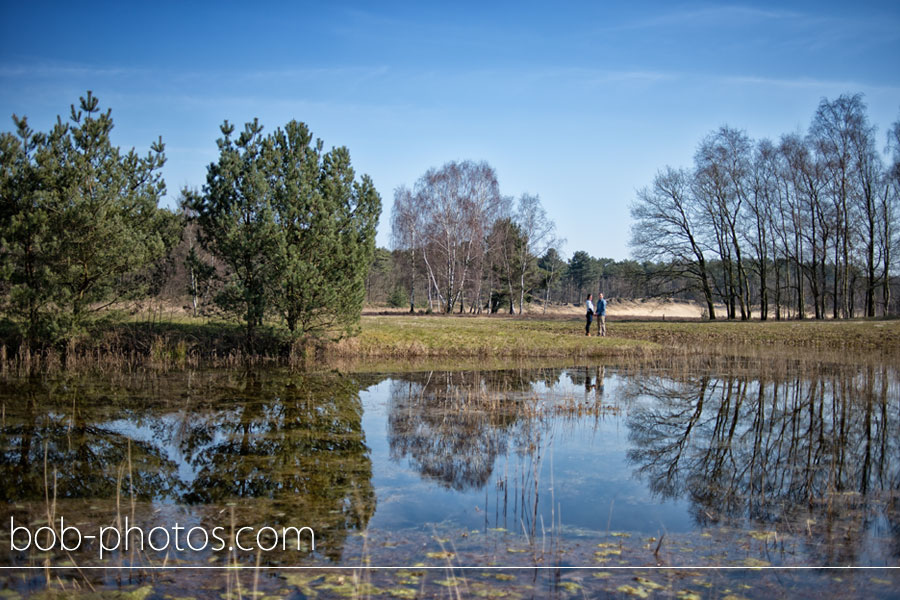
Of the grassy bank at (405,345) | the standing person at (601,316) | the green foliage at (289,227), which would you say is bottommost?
the grassy bank at (405,345)

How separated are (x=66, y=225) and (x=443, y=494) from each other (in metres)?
14.2

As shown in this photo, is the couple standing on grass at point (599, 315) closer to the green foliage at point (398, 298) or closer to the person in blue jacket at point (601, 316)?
the person in blue jacket at point (601, 316)

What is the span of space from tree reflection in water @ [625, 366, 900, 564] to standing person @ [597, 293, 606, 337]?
33.0 feet

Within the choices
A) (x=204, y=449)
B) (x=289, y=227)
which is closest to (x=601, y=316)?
(x=289, y=227)

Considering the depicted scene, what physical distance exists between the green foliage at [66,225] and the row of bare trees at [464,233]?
29.8m

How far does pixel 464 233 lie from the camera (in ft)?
152

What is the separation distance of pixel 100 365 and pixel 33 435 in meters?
8.33

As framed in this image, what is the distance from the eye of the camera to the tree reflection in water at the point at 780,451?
6.25 m

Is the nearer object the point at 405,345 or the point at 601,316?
the point at 405,345

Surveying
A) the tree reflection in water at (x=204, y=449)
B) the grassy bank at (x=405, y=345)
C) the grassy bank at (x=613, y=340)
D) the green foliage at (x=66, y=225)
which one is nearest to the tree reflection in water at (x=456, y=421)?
the tree reflection in water at (x=204, y=449)

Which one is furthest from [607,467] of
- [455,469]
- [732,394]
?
[732,394]

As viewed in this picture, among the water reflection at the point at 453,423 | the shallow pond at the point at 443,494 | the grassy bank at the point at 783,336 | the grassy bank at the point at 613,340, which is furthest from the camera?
the grassy bank at the point at 783,336

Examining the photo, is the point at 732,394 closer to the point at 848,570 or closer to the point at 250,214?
the point at 848,570

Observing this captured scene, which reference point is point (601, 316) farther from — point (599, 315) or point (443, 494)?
point (443, 494)
